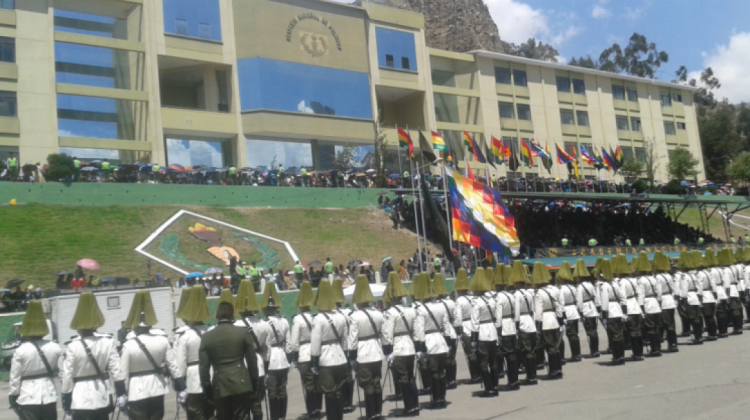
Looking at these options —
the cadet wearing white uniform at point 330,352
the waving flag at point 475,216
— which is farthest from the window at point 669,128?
the cadet wearing white uniform at point 330,352

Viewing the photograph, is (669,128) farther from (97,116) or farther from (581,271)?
(581,271)

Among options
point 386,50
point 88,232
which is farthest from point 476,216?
point 386,50

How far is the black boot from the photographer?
508 inches

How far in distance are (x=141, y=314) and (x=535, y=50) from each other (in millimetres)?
106519

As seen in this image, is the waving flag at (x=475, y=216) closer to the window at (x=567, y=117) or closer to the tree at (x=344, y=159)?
the tree at (x=344, y=159)

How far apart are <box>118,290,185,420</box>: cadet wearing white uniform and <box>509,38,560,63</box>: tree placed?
340ft

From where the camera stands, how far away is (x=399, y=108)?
57.3 meters

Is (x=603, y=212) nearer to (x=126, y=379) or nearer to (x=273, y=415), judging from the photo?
(x=273, y=415)

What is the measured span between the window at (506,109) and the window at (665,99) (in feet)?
70.0

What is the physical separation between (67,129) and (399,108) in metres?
26.4

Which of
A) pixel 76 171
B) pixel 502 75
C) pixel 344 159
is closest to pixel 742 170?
pixel 502 75

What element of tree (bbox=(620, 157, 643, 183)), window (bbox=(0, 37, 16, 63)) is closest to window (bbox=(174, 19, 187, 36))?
window (bbox=(0, 37, 16, 63))

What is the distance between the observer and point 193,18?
43.5 meters

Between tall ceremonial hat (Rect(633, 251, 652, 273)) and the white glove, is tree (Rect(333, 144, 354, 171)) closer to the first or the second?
tall ceremonial hat (Rect(633, 251, 652, 273))
